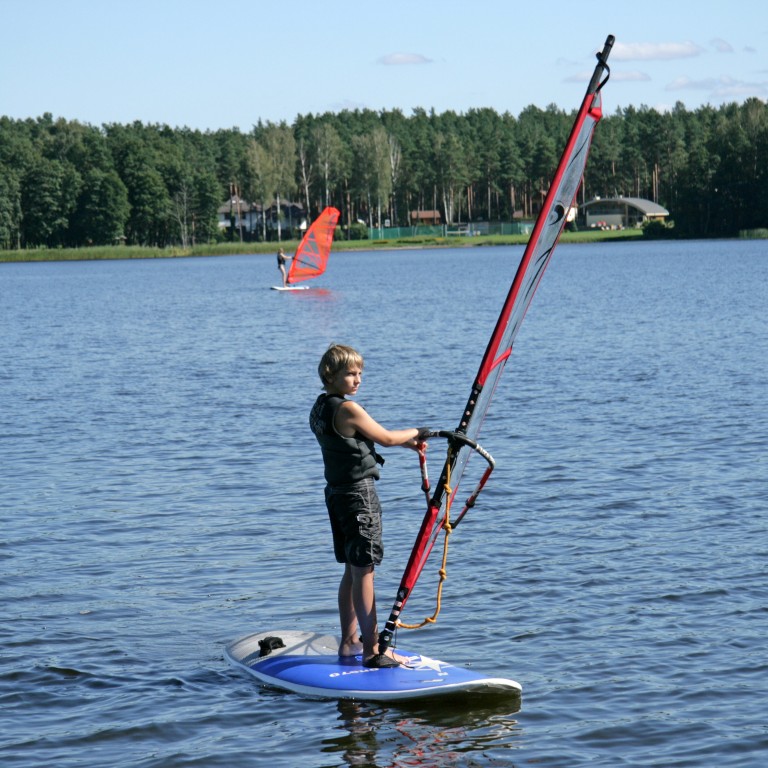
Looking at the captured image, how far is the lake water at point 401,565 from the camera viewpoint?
21.7ft

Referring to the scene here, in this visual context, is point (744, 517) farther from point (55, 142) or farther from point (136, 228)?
point (55, 142)

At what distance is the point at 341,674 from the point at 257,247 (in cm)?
11064

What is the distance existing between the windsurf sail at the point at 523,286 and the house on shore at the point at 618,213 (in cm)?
13214

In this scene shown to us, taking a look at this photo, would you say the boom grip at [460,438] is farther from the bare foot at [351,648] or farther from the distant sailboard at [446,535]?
the bare foot at [351,648]

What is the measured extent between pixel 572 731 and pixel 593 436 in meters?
9.31

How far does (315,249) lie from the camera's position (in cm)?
5503

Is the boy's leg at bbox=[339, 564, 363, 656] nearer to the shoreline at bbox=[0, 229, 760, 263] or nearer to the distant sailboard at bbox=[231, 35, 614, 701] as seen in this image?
the distant sailboard at bbox=[231, 35, 614, 701]

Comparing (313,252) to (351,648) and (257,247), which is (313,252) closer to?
(351,648)

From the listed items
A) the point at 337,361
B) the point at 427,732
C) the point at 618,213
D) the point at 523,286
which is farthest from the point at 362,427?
the point at 618,213

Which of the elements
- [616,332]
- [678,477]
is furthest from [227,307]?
[678,477]

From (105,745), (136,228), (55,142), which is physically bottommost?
(105,745)

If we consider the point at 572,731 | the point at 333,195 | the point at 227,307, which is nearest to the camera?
the point at 572,731

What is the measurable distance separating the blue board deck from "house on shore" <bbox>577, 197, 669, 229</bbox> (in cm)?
13179

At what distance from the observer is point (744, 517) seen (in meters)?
10.9
